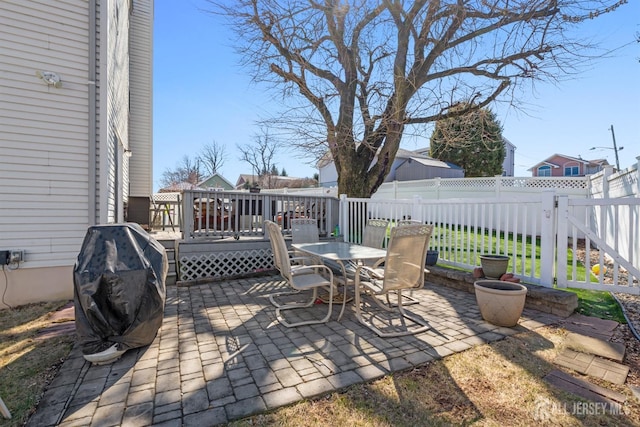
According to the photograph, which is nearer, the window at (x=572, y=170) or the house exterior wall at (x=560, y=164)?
the house exterior wall at (x=560, y=164)

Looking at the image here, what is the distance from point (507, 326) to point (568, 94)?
6424 millimetres

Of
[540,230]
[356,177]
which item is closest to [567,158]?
[540,230]

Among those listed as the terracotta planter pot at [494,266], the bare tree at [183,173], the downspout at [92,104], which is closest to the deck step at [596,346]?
the terracotta planter pot at [494,266]

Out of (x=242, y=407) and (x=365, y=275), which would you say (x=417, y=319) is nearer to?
(x=365, y=275)

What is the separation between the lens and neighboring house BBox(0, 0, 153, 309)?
4504 mm

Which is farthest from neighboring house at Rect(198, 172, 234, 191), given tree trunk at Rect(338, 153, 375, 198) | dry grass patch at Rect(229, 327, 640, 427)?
dry grass patch at Rect(229, 327, 640, 427)

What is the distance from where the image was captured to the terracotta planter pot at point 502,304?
3484mm

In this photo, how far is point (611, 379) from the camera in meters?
2.49

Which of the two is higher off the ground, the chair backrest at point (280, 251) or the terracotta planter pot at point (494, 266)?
the chair backrest at point (280, 251)

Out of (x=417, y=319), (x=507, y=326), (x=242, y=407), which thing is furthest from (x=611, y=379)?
(x=242, y=407)

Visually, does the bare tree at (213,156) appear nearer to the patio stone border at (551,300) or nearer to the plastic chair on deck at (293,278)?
the plastic chair on deck at (293,278)

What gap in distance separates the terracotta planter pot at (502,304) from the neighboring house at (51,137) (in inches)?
223

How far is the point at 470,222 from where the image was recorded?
5.43 m

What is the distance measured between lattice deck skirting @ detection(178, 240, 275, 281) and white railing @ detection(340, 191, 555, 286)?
7.30ft
